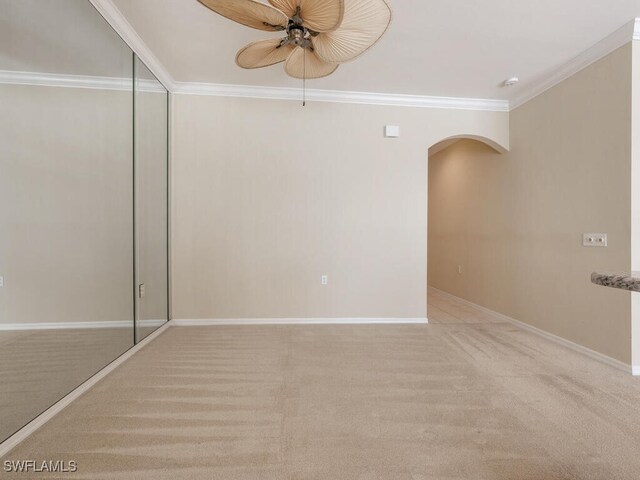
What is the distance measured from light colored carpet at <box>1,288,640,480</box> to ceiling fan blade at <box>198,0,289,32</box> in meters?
2.20

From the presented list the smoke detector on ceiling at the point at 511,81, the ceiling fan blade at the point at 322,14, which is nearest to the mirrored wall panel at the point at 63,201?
the ceiling fan blade at the point at 322,14

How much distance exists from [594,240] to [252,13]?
10.7 feet

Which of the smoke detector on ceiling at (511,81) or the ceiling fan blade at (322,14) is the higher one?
the smoke detector on ceiling at (511,81)

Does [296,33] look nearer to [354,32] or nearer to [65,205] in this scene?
[354,32]

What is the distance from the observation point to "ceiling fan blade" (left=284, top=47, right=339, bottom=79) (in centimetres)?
203

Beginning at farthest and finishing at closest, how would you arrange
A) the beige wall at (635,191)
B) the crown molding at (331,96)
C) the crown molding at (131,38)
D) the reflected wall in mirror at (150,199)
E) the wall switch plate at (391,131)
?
the wall switch plate at (391,131)
the crown molding at (331,96)
the reflected wall in mirror at (150,199)
the beige wall at (635,191)
the crown molding at (131,38)

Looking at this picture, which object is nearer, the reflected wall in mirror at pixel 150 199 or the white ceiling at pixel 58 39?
the white ceiling at pixel 58 39

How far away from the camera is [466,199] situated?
465 centimetres

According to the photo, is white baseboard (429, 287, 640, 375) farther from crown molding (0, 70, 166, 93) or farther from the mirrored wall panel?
crown molding (0, 70, 166, 93)

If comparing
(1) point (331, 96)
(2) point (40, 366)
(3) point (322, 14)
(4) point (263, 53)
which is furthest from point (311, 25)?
(2) point (40, 366)

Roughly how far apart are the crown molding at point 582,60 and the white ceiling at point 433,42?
5cm

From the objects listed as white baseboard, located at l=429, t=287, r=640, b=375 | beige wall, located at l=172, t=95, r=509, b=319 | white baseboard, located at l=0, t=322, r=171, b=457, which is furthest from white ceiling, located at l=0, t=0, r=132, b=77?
white baseboard, located at l=429, t=287, r=640, b=375

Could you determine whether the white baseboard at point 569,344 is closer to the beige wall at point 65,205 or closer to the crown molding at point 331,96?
the crown molding at point 331,96

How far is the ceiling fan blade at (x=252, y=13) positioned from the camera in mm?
1432
